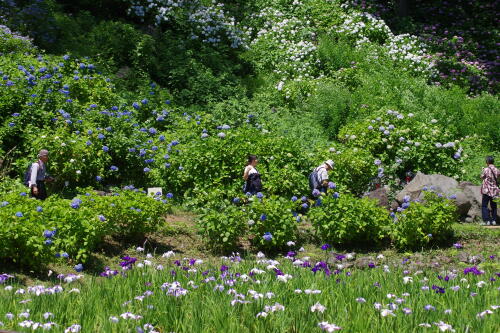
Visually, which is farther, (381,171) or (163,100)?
(163,100)

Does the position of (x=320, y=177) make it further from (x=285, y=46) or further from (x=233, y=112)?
(x=285, y=46)

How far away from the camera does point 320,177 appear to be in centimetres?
903

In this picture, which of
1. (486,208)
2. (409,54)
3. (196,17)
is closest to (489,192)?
(486,208)

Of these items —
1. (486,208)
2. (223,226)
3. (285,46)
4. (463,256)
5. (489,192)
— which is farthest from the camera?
(285,46)

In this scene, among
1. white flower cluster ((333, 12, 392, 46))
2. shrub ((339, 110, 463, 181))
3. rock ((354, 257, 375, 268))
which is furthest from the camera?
white flower cluster ((333, 12, 392, 46))

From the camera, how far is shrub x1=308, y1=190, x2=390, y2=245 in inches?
309

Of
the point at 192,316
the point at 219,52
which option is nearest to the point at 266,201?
the point at 192,316

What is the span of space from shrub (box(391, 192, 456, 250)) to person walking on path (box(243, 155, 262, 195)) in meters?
2.01

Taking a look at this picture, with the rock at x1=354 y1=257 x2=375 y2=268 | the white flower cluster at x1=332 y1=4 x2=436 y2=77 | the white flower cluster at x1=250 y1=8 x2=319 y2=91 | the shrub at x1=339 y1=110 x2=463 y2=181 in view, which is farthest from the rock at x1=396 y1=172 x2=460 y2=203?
the white flower cluster at x1=332 y1=4 x2=436 y2=77

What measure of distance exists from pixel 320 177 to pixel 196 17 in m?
8.01

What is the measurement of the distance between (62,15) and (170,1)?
107 inches

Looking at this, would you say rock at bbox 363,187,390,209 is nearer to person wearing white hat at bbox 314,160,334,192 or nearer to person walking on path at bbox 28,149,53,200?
person wearing white hat at bbox 314,160,334,192

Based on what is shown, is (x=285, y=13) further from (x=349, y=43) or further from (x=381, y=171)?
(x=381, y=171)

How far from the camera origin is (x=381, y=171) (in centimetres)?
1002
